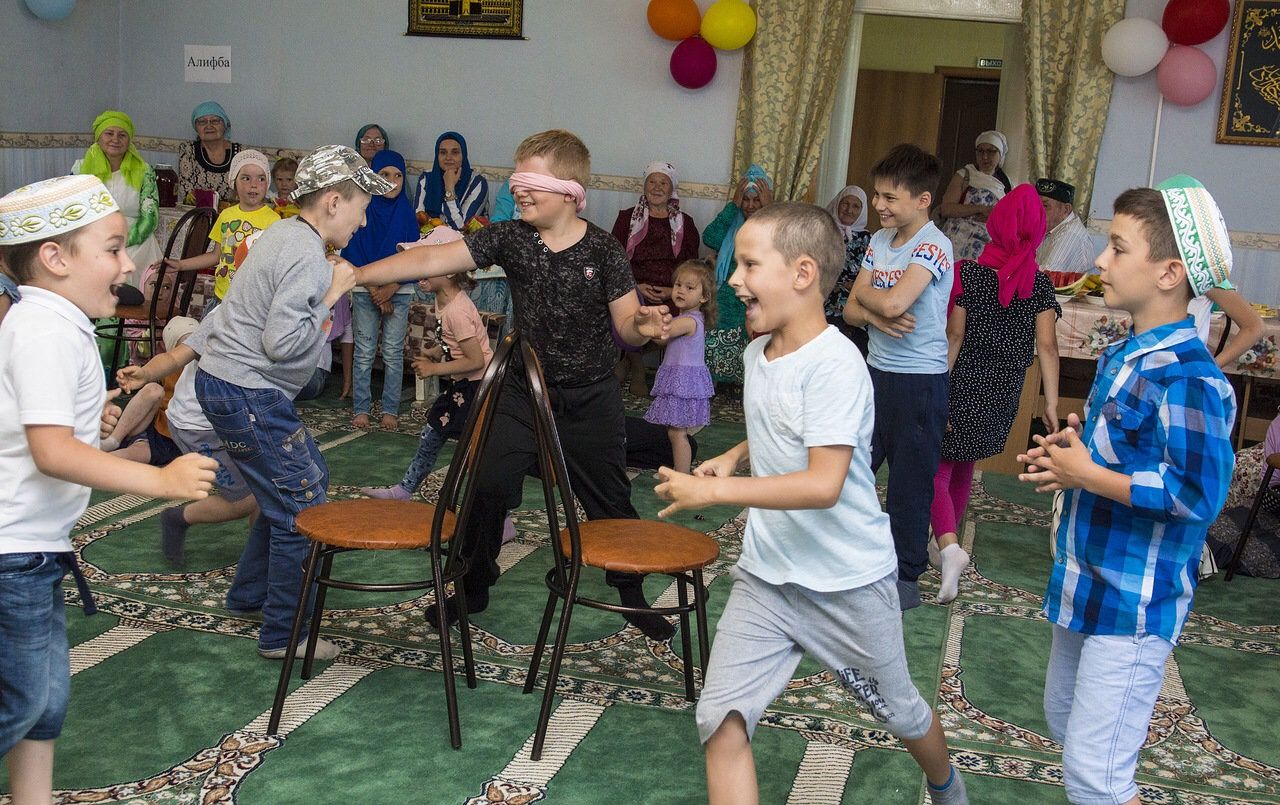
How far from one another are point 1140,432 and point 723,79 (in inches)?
262

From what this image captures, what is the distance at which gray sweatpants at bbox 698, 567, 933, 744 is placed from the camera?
2.26 meters

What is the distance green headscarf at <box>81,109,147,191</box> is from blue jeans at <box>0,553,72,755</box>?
19.5 ft

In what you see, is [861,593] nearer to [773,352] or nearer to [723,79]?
[773,352]

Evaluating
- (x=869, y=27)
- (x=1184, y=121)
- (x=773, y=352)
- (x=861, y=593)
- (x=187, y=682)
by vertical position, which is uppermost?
(x=869, y=27)

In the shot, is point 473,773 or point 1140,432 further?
point 473,773

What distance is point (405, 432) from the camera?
6531mm

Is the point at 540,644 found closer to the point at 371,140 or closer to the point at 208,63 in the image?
the point at 371,140

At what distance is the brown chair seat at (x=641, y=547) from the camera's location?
2869 mm

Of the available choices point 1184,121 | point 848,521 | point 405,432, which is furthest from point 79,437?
point 1184,121

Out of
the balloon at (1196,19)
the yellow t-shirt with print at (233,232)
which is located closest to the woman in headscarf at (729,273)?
the balloon at (1196,19)

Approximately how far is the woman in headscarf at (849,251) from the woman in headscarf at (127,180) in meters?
4.16

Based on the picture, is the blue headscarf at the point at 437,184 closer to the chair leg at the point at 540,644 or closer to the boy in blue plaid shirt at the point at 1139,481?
the chair leg at the point at 540,644

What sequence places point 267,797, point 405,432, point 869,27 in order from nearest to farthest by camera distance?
1. point 267,797
2. point 405,432
3. point 869,27

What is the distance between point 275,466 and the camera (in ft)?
10.7
